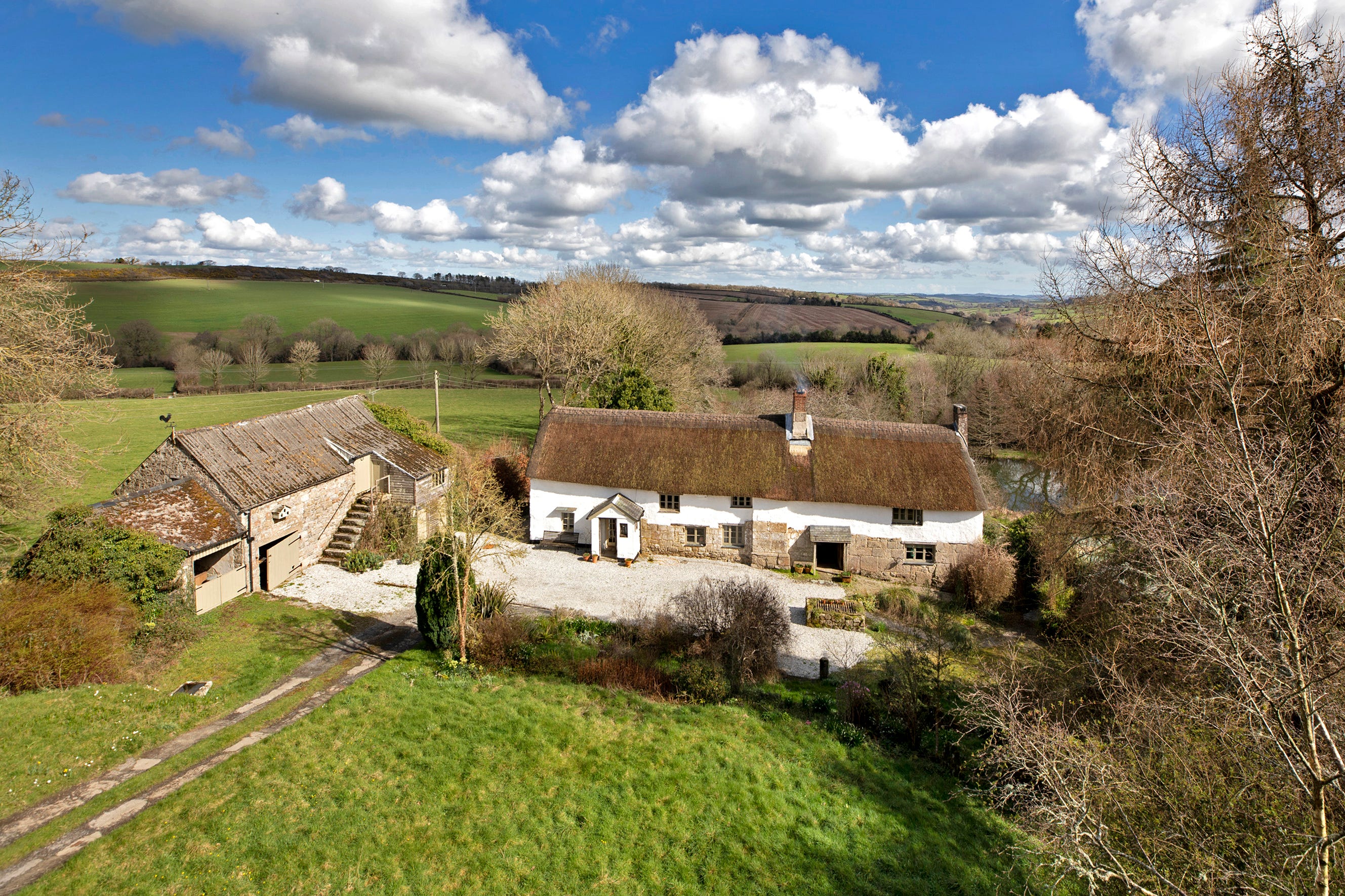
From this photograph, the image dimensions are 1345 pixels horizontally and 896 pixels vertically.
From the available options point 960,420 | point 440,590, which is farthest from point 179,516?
point 960,420

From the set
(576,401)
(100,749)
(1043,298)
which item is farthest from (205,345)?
(1043,298)

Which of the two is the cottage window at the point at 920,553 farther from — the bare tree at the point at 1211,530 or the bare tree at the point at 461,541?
the bare tree at the point at 461,541

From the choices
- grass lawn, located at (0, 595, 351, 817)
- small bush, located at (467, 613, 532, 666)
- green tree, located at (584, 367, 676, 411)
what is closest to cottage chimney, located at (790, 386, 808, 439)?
green tree, located at (584, 367, 676, 411)

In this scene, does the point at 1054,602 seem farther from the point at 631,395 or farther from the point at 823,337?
the point at 823,337

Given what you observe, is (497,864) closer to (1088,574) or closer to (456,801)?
(456,801)

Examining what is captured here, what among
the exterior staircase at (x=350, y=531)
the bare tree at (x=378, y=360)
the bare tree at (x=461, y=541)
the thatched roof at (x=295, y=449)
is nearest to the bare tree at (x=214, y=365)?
the bare tree at (x=378, y=360)

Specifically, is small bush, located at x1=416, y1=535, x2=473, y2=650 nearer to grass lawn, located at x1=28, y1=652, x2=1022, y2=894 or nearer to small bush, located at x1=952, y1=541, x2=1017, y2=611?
grass lawn, located at x1=28, y1=652, x2=1022, y2=894
